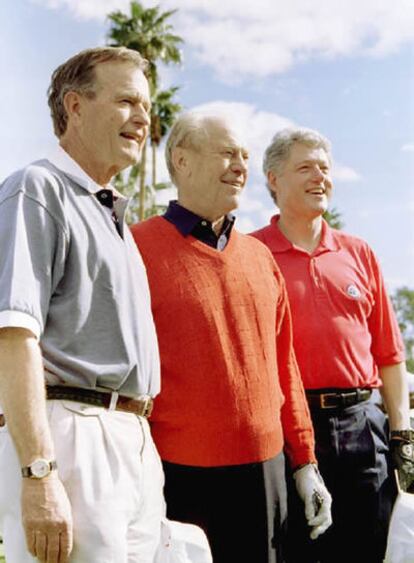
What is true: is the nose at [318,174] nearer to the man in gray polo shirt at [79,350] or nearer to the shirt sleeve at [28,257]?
the man in gray polo shirt at [79,350]

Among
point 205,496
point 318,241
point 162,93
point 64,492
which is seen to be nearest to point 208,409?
point 205,496

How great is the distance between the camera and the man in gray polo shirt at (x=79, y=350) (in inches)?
69.5

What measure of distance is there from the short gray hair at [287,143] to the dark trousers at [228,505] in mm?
1458

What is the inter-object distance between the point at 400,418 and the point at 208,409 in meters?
1.22

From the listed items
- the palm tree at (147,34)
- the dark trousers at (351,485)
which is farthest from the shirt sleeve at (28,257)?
the palm tree at (147,34)

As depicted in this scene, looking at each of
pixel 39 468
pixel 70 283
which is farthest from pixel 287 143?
pixel 39 468

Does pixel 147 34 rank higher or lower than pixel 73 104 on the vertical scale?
higher

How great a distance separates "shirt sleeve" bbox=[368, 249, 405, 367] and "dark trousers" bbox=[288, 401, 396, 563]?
330 mm

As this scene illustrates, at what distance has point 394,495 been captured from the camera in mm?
3320

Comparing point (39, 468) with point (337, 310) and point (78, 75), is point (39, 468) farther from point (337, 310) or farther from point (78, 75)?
point (337, 310)

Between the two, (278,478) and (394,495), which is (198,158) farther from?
(394,495)

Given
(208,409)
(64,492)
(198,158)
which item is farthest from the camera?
(198,158)

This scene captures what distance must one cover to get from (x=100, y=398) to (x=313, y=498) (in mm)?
1166

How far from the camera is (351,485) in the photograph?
319 cm
